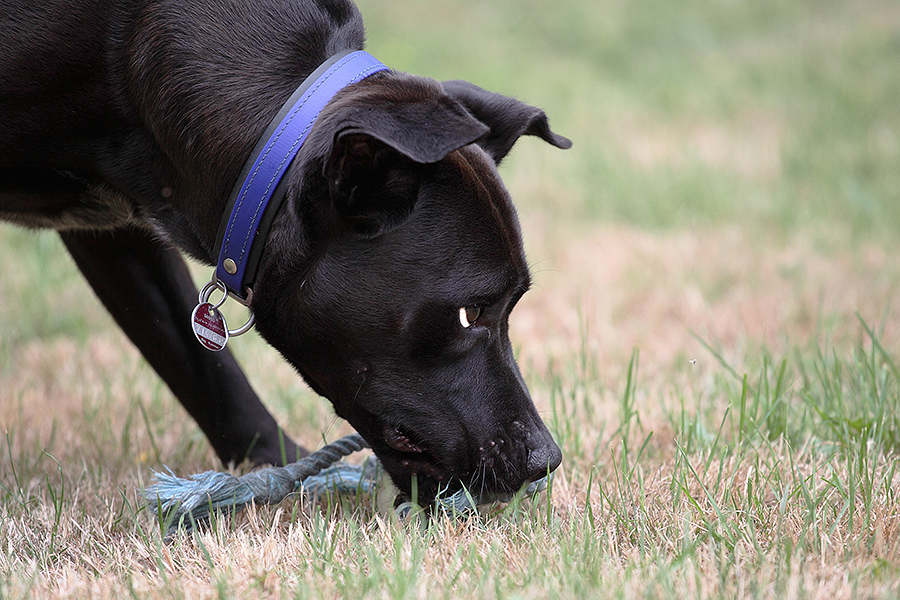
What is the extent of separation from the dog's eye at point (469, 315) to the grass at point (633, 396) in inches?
19.0

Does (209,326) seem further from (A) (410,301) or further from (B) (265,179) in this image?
(A) (410,301)

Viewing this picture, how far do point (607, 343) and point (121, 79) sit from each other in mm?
2530

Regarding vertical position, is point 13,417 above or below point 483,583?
below

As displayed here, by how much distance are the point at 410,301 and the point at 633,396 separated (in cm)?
117

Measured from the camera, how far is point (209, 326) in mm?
2357

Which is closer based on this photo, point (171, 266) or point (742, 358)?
point (171, 266)

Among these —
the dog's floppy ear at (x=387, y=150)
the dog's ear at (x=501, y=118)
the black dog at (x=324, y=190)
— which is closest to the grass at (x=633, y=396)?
the black dog at (x=324, y=190)

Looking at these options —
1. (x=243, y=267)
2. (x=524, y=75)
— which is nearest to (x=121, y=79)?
(x=243, y=267)

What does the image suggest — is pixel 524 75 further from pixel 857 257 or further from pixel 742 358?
pixel 742 358

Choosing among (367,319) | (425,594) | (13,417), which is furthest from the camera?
(13,417)

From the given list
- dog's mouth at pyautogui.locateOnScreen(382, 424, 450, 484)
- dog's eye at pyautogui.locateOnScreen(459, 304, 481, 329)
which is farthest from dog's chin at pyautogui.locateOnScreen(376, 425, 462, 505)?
dog's eye at pyautogui.locateOnScreen(459, 304, 481, 329)

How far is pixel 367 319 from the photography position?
2166 millimetres

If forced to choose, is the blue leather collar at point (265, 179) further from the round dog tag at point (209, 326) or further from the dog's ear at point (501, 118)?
the dog's ear at point (501, 118)

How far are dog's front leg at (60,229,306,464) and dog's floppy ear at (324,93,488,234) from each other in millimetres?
963
